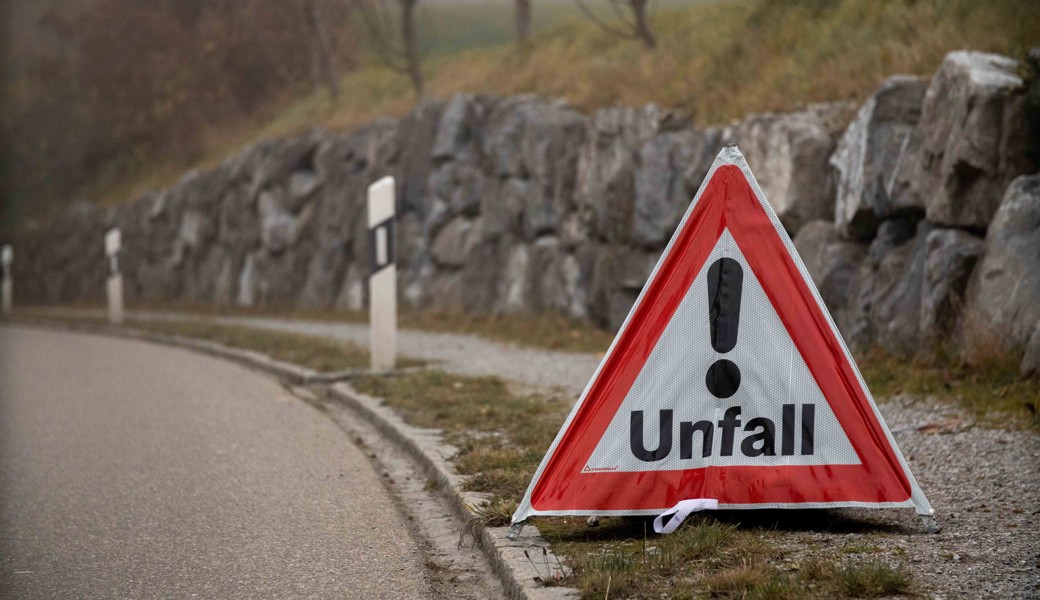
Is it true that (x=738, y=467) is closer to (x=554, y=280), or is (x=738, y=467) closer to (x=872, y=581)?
(x=872, y=581)

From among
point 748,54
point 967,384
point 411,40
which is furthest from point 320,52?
point 967,384

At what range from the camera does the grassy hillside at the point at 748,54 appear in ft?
33.7

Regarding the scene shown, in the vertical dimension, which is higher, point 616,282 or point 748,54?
point 748,54

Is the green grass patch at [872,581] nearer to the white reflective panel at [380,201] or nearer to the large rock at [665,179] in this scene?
the white reflective panel at [380,201]

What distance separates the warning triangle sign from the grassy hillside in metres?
5.12

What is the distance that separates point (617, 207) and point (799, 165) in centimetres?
337

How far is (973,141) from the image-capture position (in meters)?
8.16

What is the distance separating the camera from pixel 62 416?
9422 mm

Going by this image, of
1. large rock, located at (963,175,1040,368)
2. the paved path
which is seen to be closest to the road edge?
the paved path

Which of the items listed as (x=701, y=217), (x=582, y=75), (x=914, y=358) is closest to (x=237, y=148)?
(x=582, y=75)

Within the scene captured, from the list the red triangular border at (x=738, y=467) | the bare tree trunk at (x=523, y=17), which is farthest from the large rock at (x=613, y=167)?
the bare tree trunk at (x=523, y=17)

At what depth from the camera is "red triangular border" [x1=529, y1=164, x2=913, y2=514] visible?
4.63 metres

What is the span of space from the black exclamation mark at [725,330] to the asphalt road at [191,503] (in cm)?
143

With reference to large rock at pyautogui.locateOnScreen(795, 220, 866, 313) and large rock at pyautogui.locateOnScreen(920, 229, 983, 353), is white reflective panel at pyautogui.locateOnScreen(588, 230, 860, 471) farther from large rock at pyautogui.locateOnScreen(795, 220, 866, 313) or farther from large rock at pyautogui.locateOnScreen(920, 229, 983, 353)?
large rock at pyautogui.locateOnScreen(795, 220, 866, 313)
